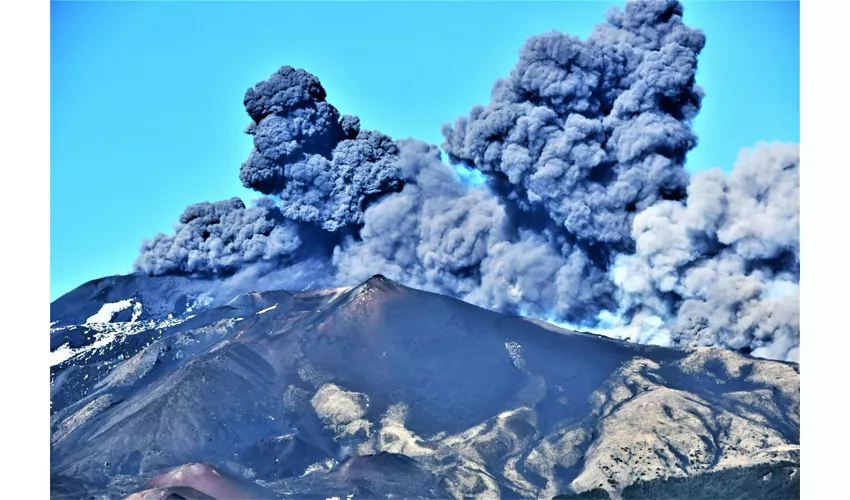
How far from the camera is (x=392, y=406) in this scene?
2773 cm

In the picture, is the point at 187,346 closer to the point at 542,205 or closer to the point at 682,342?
the point at 542,205

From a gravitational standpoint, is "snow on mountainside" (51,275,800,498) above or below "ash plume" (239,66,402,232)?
below

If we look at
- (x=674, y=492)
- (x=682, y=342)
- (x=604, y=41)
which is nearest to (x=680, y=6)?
(x=604, y=41)

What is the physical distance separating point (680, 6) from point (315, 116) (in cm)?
1162

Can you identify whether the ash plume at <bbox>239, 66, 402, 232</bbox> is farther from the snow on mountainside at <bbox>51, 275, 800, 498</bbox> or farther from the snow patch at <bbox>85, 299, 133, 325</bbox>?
the snow patch at <bbox>85, 299, 133, 325</bbox>

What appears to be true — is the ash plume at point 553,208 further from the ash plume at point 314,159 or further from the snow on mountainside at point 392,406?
the snow on mountainside at point 392,406

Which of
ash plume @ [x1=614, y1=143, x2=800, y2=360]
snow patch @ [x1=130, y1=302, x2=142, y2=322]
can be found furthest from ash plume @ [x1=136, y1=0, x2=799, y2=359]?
snow patch @ [x1=130, y1=302, x2=142, y2=322]

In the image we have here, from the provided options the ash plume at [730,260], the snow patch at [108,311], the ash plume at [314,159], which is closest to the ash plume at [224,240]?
the ash plume at [314,159]

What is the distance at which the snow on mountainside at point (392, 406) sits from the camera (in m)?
Answer: 24.3

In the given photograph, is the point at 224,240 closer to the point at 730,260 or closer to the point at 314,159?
the point at 314,159

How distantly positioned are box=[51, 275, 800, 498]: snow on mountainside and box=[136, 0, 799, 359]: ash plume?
5.04ft

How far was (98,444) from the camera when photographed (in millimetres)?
26141

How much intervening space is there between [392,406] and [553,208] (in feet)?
A: 27.0

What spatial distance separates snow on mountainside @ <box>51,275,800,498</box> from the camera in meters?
24.3
